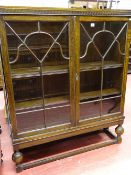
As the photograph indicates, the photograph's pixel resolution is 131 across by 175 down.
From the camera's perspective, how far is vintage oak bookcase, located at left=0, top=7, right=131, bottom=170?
1.34 meters

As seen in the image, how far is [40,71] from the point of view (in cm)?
145

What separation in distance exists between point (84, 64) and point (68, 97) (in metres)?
0.33

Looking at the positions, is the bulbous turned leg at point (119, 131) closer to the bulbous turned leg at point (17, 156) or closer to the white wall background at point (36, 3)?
the bulbous turned leg at point (17, 156)

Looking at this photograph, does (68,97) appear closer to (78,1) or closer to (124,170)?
(124,170)

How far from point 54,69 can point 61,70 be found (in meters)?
0.06

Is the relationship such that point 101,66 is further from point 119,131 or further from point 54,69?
point 119,131

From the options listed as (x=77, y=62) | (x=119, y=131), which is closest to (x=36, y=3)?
(x=77, y=62)

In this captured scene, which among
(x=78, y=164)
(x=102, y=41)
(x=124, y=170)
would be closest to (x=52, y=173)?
(x=78, y=164)

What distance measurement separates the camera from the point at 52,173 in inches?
60.7

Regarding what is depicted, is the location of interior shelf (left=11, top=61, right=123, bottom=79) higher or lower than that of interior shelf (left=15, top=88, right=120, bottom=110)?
higher

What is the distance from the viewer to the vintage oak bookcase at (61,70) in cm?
134

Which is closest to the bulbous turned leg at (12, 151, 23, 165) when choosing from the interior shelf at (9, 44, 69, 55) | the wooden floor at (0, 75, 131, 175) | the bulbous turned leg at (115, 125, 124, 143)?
the wooden floor at (0, 75, 131, 175)

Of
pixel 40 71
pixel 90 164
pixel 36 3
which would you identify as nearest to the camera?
pixel 40 71

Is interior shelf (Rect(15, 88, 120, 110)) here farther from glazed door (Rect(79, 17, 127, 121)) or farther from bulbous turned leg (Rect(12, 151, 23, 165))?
bulbous turned leg (Rect(12, 151, 23, 165))
